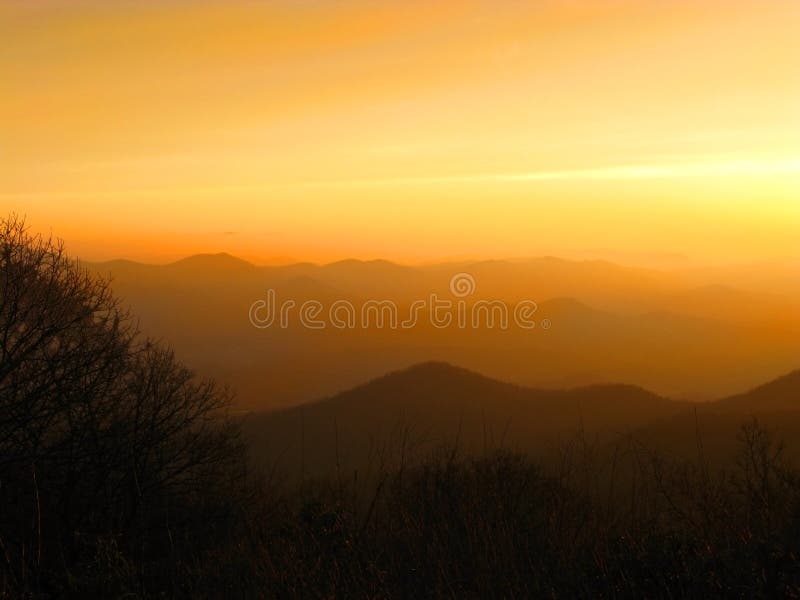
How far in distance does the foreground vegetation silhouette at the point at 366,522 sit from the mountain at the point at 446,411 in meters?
77.4

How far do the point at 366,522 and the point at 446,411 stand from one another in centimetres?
12289

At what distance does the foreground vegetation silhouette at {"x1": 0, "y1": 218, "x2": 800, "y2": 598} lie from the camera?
504cm

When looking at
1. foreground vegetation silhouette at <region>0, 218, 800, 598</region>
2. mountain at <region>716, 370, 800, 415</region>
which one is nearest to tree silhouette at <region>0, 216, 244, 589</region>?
foreground vegetation silhouette at <region>0, 218, 800, 598</region>

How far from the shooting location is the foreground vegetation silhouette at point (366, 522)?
16.5 ft

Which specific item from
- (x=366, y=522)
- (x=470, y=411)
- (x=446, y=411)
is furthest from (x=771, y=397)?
(x=366, y=522)

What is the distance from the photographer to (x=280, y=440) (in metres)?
108

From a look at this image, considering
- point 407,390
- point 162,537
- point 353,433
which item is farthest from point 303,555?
point 407,390

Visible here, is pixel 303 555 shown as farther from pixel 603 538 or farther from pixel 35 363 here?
pixel 35 363

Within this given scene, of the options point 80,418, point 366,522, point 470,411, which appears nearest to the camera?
point 366,522

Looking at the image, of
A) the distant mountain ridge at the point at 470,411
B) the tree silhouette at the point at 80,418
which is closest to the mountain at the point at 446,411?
the distant mountain ridge at the point at 470,411

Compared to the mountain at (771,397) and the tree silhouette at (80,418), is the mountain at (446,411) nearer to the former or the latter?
the mountain at (771,397)

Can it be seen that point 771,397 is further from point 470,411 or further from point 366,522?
point 366,522

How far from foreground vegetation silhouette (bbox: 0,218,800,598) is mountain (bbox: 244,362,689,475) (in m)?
77.4

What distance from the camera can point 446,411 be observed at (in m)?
127
